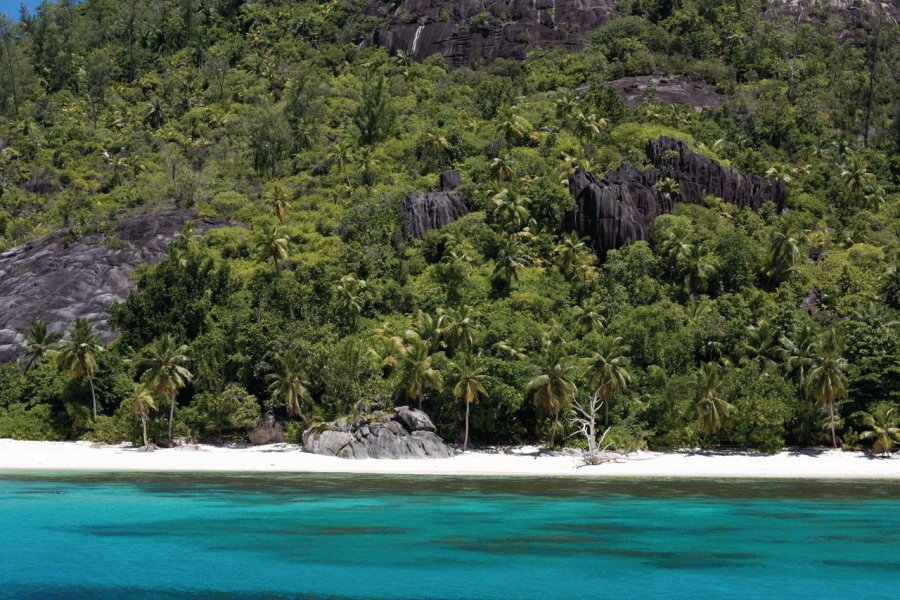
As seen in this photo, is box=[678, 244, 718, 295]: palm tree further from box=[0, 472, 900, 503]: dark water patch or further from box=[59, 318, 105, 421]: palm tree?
box=[59, 318, 105, 421]: palm tree

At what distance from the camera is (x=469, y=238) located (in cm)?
9200

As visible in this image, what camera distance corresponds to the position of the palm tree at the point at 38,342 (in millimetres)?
77625

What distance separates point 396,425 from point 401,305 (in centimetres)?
1931

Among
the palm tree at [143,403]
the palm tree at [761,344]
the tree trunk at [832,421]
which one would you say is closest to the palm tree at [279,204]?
the palm tree at [143,403]

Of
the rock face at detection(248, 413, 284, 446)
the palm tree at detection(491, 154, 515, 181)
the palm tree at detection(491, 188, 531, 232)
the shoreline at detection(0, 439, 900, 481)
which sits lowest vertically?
the shoreline at detection(0, 439, 900, 481)

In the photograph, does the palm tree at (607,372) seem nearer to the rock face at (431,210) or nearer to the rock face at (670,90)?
the rock face at (431,210)

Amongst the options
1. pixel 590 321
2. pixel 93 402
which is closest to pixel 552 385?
pixel 590 321

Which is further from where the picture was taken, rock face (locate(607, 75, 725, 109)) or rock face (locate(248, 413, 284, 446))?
rock face (locate(607, 75, 725, 109))

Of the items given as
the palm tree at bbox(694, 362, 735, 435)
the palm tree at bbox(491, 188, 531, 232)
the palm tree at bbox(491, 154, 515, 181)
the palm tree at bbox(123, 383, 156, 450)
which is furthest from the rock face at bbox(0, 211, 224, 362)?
the palm tree at bbox(694, 362, 735, 435)

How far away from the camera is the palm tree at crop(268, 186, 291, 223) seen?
324 ft

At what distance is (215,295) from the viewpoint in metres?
82.6

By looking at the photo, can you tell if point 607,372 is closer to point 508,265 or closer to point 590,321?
point 590,321

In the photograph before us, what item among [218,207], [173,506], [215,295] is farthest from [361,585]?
[218,207]

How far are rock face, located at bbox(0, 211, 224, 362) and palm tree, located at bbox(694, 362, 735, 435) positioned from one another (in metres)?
51.0
